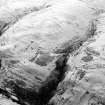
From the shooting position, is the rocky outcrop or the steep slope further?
the steep slope

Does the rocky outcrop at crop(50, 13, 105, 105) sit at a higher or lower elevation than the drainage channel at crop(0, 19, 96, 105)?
higher

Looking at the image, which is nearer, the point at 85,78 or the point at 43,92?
the point at 85,78

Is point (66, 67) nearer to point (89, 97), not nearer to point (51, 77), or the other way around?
point (51, 77)

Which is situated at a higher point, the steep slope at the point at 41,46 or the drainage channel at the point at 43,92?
the steep slope at the point at 41,46

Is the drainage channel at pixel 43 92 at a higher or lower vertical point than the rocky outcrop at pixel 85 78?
lower

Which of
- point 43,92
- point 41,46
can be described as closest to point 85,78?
point 43,92

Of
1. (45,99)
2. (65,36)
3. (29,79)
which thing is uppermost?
(65,36)

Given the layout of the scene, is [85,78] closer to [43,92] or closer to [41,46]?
[43,92]

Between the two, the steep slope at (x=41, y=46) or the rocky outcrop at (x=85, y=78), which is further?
the steep slope at (x=41, y=46)

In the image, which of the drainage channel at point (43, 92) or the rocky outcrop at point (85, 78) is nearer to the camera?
the rocky outcrop at point (85, 78)

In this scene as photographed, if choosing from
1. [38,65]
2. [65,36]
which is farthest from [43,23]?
[38,65]

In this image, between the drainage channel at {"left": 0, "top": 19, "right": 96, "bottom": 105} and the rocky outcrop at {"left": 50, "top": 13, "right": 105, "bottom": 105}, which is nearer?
the rocky outcrop at {"left": 50, "top": 13, "right": 105, "bottom": 105}
